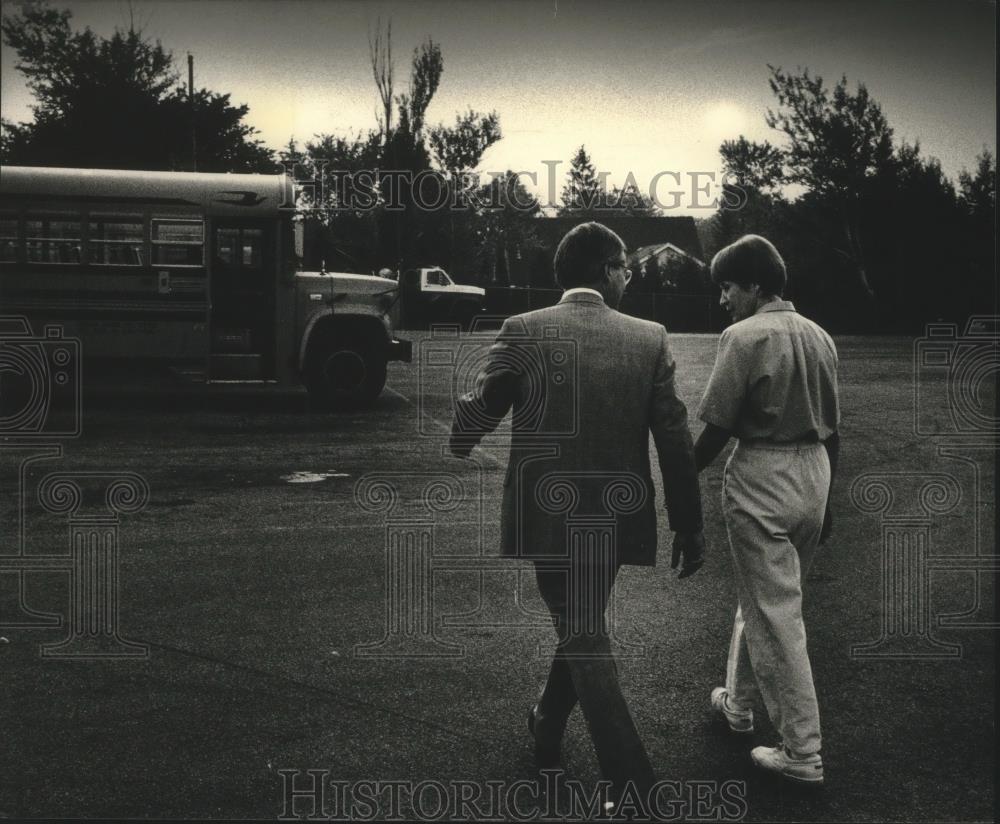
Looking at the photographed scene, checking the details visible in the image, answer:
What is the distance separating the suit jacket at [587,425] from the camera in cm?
369

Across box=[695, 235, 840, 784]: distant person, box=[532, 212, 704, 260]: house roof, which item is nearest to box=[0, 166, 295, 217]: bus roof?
box=[695, 235, 840, 784]: distant person

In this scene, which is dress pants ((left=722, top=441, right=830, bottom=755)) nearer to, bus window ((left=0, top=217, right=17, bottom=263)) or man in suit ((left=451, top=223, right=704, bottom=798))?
man in suit ((left=451, top=223, right=704, bottom=798))

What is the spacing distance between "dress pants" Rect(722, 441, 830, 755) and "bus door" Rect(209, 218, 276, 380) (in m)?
11.9

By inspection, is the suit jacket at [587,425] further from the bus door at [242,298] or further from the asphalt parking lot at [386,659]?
the bus door at [242,298]

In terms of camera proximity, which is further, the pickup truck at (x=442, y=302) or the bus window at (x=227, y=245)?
the pickup truck at (x=442, y=302)

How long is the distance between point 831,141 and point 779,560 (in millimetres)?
33100

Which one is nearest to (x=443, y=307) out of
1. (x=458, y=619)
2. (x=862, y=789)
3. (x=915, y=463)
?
(x=915, y=463)

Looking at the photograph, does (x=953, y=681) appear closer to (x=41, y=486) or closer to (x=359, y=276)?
(x=41, y=486)

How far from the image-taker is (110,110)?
33.2 m

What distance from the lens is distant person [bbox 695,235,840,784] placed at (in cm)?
403

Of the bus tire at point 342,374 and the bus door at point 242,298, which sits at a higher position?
the bus door at point 242,298

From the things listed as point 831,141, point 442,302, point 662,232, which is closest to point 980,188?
point 831,141

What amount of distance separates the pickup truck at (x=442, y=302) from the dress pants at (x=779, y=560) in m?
29.2

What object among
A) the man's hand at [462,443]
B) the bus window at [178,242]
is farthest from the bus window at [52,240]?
the man's hand at [462,443]
